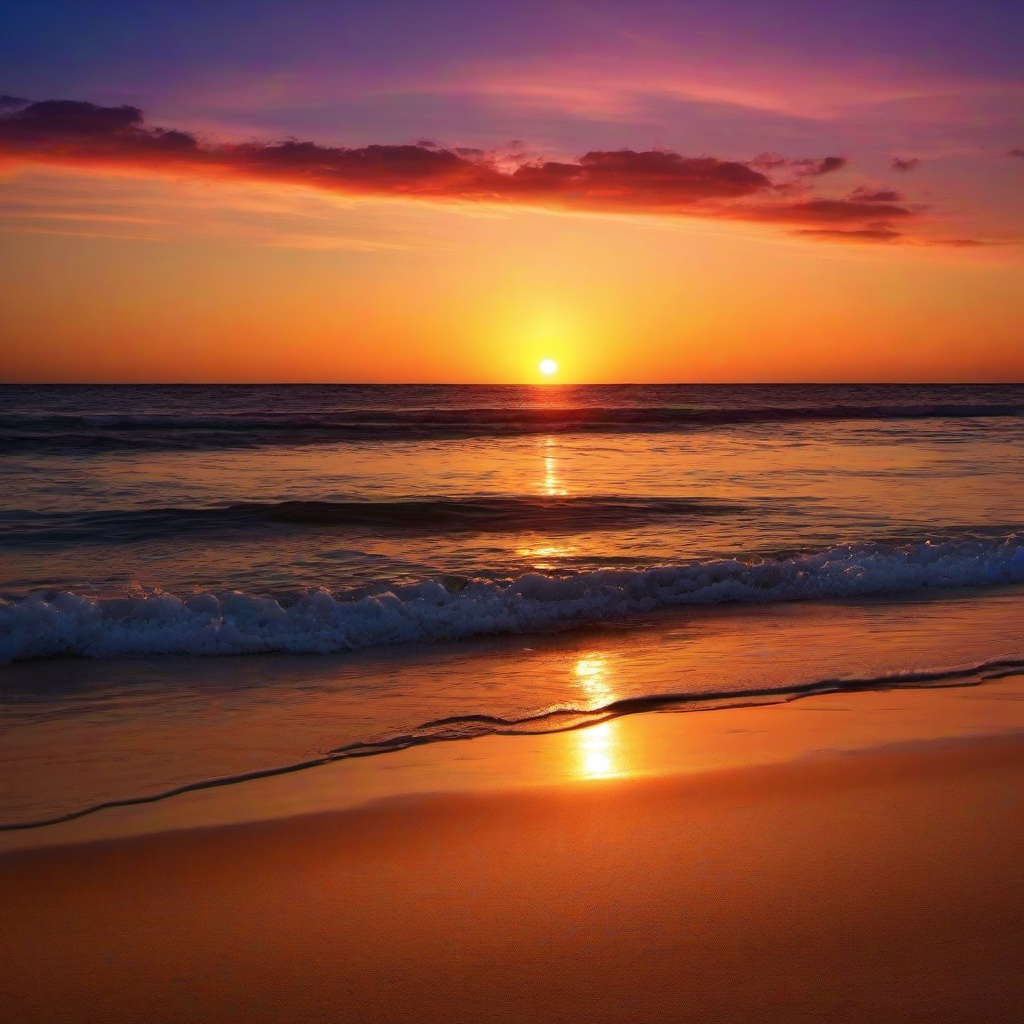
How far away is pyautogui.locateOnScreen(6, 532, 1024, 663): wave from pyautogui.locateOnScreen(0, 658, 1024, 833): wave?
2.20 metres

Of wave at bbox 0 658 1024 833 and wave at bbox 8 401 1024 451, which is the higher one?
wave at bbox 8 401 1024 451

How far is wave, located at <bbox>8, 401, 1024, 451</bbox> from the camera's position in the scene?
2742cm

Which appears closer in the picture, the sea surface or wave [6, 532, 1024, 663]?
the sea surface

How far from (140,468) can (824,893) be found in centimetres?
1892

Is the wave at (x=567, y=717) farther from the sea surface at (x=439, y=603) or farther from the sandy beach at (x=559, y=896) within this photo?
the sandy beach at (x=559, y=896)

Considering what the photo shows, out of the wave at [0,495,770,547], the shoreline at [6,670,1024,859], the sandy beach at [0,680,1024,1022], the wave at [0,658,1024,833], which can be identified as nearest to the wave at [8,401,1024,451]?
the wave at [0,495,770,547]

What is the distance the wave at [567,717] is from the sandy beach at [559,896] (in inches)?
5.8

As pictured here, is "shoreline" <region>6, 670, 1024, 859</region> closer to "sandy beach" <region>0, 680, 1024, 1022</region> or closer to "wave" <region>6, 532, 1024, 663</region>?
"sandy beach" <region>0, 680, 1024, 1022</region>

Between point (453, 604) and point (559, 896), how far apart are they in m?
4.64

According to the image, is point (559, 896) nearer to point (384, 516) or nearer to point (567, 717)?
point (567, 717)

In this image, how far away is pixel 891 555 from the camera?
9.55 meters

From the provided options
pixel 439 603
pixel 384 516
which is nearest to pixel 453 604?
pixel 439 603

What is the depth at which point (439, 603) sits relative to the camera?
791 centimetres

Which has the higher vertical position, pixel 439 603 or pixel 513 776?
pixel 439 603
